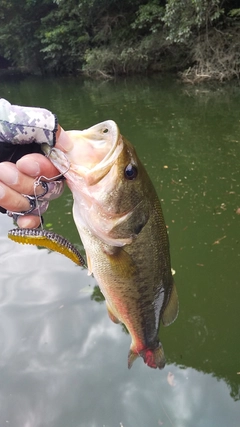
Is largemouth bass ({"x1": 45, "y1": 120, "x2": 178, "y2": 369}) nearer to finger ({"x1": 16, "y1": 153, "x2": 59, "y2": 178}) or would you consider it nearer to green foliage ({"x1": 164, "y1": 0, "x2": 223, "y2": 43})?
finger ({"x1": 16, "y1": 153, "x2": 59, "y2": 178})

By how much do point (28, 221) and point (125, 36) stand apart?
2388 cm

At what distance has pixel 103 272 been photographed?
72.1 inches

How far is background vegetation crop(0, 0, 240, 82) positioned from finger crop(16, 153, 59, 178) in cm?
1652

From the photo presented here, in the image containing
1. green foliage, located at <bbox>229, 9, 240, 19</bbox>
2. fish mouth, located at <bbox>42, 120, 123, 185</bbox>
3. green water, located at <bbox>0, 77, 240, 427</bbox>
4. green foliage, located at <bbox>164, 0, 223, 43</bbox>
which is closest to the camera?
fish mouth, located at <bbox>42, 120, 123, 185</bbox>

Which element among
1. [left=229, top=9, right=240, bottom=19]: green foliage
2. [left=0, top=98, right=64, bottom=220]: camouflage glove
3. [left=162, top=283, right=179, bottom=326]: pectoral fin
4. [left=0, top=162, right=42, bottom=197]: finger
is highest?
[left=0, top=98, right=64, bottom=220]: camouflage glove

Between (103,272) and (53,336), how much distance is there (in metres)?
2.56

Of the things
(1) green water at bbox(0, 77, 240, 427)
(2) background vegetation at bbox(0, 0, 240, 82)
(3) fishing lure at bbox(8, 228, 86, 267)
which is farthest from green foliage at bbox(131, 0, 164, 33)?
(3) fishing lure at bbox(8, 228, 86, 267)

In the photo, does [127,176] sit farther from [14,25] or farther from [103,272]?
[14,25]

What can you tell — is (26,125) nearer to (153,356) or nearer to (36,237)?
(36,237)

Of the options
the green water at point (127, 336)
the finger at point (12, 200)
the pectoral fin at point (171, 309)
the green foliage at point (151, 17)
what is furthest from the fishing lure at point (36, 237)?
the green foliage at point (151, 17)

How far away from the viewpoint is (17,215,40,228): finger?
1711 mm

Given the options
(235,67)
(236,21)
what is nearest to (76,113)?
(235,67)

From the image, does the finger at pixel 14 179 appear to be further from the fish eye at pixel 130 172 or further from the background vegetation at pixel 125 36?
the background vegetation at pixel 125 36

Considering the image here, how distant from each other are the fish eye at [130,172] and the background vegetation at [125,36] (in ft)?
53.7
